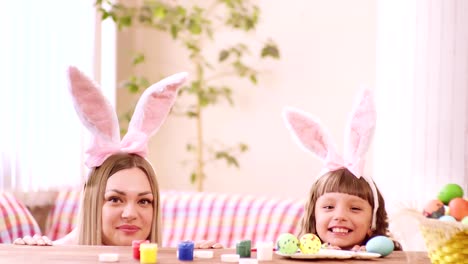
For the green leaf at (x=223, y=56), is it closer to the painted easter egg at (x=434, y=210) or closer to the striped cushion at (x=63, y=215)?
the striped cushion at (x=63, y=215)

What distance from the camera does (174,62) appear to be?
4660mm

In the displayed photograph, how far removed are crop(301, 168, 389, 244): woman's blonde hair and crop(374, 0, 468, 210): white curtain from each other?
0.14 metres

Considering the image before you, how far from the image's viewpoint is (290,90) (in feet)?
14.6

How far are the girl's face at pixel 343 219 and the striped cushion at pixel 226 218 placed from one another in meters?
1.05

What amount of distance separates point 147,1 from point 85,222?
7.49 ft

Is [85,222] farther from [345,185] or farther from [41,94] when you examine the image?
[41,94]

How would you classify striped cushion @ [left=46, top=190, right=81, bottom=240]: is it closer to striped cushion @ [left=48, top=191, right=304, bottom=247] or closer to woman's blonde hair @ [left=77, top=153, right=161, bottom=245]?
striped cushion @ [left=48, top=191, right=304, bottom=247]

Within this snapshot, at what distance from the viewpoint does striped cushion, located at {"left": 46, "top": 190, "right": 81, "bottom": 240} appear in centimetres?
365

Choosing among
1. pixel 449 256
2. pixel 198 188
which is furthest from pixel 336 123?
pixel 449 256

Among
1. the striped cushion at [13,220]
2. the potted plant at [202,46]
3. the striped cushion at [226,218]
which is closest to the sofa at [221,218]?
the striped cushion at [226,218]

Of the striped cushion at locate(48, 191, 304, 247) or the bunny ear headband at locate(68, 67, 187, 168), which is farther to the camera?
the striped cushion at locate(48, 191, 304, 247)

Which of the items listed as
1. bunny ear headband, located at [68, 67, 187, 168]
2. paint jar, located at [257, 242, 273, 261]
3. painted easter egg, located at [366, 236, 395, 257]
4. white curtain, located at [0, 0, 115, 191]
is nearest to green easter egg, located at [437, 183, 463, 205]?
painted easter egg, located at [366, 236, 395, 257]

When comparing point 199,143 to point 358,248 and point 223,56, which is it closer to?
point 223,56

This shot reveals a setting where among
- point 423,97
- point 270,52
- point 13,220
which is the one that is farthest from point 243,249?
point 270,52
